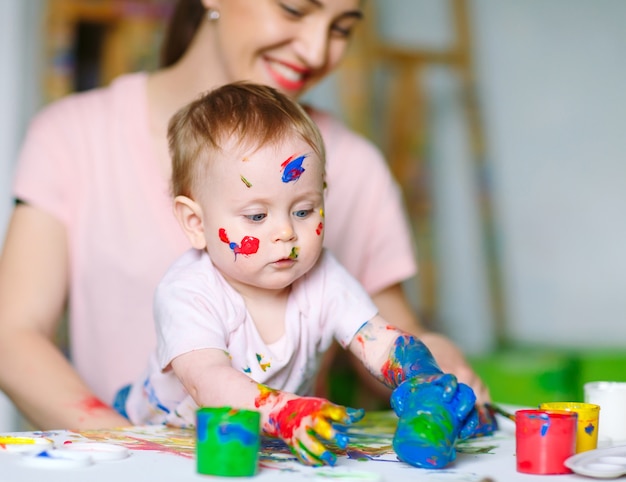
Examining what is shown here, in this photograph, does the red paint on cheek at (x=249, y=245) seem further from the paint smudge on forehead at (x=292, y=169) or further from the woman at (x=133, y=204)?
the woman at (x=133, y=204)

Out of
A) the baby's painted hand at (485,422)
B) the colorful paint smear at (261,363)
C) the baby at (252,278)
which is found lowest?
the baby's painted hand at (485,422)

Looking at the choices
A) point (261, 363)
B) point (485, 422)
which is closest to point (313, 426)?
point (261, 363)

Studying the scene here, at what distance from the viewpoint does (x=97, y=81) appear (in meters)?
2.86

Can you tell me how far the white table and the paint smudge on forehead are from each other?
312mm

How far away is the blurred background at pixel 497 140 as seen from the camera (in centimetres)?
290

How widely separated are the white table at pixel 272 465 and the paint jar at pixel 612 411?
0.12 metres

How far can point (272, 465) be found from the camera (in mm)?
903

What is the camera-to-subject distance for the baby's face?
1.07 metres

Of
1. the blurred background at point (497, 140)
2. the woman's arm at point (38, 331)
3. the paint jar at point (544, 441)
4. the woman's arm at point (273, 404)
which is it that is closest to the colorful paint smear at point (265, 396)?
the woman's arm at point (273, 404)

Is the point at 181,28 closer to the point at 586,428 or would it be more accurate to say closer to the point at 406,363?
the point at 406,363

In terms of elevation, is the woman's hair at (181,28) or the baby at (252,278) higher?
the woman's hair at (181,28)

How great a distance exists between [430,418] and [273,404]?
158 millimetres

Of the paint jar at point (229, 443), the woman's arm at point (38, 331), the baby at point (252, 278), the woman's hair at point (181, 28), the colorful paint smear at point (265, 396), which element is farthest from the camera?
the woman's hair at point (181, 28)

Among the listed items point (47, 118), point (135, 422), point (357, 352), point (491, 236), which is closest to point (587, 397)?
point (357, 352)
